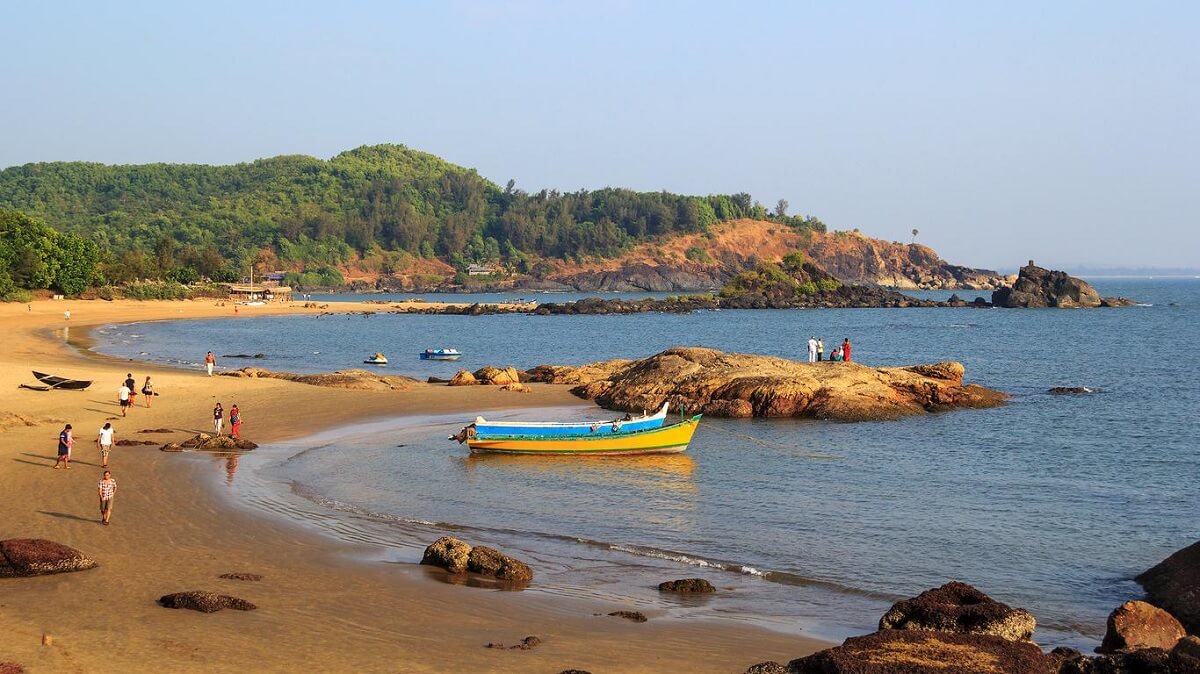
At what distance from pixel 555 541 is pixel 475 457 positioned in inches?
407

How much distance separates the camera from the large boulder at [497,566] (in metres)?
16.6

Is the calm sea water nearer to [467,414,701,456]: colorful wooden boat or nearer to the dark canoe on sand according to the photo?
[467,414,701,456]: colorful wooden boat

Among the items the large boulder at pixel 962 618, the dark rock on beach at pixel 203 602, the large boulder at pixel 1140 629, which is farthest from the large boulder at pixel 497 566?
the large boulder at pixel 1140 629

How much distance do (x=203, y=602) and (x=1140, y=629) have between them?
11.9m

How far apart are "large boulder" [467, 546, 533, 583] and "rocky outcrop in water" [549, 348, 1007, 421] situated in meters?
21.0

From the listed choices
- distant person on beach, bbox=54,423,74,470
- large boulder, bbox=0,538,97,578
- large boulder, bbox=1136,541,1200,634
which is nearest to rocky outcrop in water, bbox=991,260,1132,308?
large boulder, bbox=1136,541,1200,634

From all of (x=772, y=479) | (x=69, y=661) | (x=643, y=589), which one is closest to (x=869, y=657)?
(x=643, y=589)

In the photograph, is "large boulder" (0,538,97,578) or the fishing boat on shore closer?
"large boulder" (0,538,97,578)

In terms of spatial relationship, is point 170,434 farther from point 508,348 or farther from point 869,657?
point 508,348

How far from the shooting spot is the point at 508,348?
7925cm

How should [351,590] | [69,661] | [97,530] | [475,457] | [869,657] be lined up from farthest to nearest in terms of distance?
[475,457]
[97,530]
[351,590]
[69,661]
[869,657]

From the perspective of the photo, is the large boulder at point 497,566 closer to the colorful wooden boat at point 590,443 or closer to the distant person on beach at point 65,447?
the distant person on beach at point 65,447

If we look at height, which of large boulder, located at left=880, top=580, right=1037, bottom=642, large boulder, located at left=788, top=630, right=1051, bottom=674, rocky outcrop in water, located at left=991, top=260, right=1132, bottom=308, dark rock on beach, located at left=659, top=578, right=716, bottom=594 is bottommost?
dark rock on beach, located at left=659, top=578, right=716, bottom=594

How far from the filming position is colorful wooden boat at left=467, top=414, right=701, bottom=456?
97.4ft
